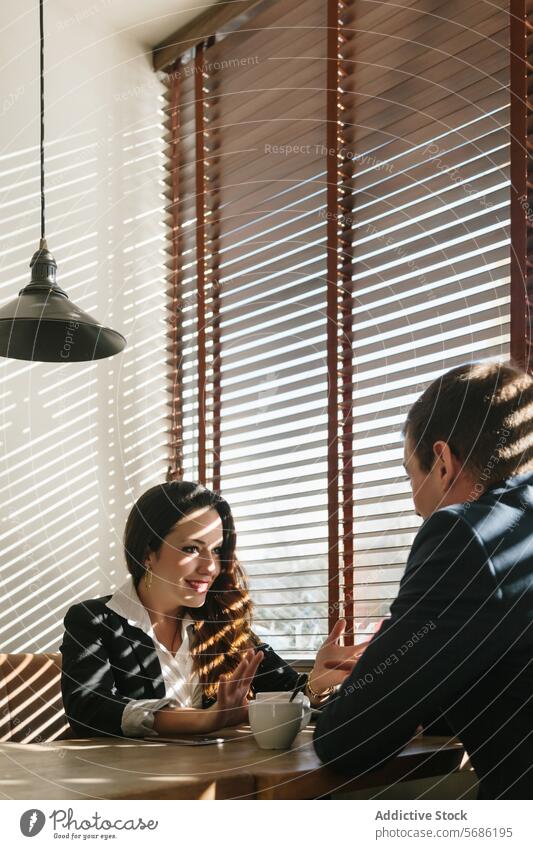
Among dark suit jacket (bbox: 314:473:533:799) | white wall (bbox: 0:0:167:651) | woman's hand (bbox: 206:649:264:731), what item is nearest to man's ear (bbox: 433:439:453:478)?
dark suit jacket (bbox: 314:473:533:799)

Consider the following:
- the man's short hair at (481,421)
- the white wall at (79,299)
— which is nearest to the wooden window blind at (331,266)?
the white wall at (79,299)

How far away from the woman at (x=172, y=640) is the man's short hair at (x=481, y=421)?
14.3 inches

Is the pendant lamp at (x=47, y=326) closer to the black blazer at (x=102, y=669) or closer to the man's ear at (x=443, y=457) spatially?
the black blazer at (x=102, y=669)

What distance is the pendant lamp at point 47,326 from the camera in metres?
1.69

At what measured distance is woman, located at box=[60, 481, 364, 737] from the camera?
4.41 ft

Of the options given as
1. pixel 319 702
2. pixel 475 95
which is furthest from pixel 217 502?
pixel 475 95

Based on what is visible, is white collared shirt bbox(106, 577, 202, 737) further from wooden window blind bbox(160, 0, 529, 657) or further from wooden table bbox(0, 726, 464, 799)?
wooden window blind bbox(160, 0, 529, 657)

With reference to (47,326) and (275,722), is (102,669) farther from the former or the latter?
(47,326)

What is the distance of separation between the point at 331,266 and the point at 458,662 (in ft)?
4.92

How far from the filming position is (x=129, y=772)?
0.96 meters

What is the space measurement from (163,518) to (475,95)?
1.19 m

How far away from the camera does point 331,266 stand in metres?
2.32

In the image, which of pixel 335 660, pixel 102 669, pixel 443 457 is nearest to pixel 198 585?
pixel 102 669

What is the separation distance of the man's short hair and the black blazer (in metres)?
0.63
